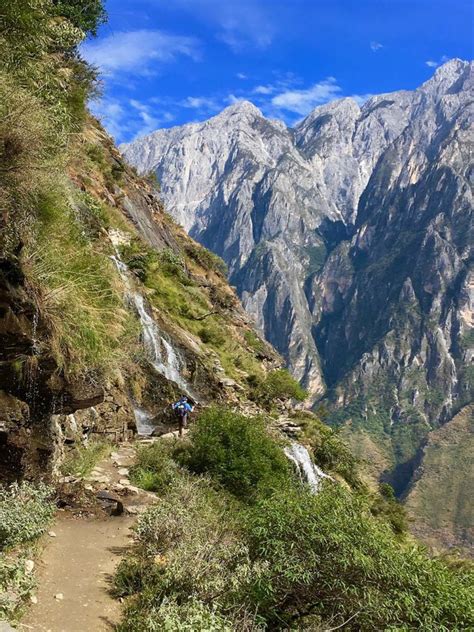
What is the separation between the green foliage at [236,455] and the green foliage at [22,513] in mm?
4918

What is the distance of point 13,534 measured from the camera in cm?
737

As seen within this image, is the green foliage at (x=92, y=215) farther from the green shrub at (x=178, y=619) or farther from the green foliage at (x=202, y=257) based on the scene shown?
the green foliage at (x=202, y=257)

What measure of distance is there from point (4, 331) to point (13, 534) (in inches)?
112

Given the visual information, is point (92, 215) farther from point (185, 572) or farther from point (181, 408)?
point (185, 572)

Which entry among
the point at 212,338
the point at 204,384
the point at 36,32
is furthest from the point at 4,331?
the point at 212,338

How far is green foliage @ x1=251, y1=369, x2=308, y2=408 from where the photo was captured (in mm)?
24531

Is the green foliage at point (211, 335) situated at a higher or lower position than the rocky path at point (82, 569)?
higher

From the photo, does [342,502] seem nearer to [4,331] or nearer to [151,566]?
[151,566]

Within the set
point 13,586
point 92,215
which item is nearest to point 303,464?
point 92,215

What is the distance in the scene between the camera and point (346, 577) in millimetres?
6172

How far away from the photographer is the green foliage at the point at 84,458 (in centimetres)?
1115

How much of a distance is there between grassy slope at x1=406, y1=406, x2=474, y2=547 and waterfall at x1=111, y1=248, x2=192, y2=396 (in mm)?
120842

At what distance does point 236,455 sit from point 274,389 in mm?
12775

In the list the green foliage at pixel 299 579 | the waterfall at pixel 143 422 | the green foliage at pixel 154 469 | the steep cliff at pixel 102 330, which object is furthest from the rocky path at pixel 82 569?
the waterfall at pixel 143 422
